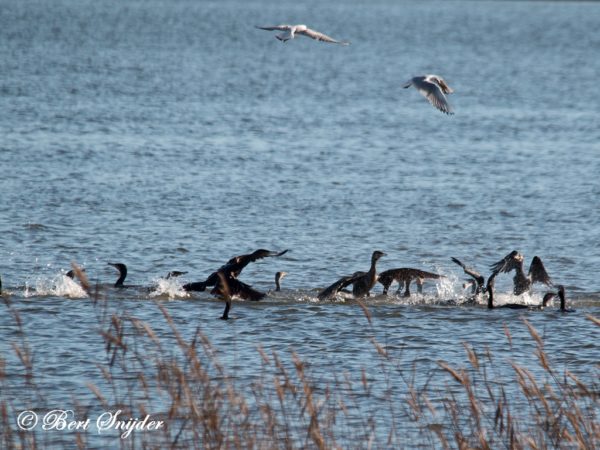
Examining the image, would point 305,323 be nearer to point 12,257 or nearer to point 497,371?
point 497,371

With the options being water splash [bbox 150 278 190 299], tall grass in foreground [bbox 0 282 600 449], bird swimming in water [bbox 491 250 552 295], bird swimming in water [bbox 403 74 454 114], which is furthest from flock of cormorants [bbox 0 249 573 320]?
tall grass in foreground [bbox 0 282 600 449]

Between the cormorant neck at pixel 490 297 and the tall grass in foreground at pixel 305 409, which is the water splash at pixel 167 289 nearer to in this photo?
the tall grass in foreground at pixel 305 409

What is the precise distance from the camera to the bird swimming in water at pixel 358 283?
1345 cm

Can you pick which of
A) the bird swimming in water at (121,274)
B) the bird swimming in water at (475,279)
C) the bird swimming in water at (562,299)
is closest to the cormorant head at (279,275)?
A: the bird swimming in water at (121,274)

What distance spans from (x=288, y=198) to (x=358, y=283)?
284 inches

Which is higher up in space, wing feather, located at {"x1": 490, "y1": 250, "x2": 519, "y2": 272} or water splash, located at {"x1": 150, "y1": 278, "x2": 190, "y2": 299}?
wing feather, located at {"x1": 490, "y1": 250, "x2": 519, "y2": 272}

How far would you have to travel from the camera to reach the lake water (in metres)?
12.3

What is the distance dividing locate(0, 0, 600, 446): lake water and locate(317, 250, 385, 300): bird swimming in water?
22 centimetres

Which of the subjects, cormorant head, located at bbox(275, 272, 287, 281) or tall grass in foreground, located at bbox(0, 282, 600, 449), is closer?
tall grass in foreground, located at bbox(0, 282, 600, 449)

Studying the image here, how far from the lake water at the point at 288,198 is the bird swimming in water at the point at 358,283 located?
0.73 ft

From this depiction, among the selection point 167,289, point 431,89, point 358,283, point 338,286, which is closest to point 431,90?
point 431,89

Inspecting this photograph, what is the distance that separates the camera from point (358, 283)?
45.0ft

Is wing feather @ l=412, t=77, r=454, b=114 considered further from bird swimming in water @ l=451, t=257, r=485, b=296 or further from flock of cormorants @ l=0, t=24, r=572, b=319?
bird swimming in water @ l=451, t=257, r=485, b=296

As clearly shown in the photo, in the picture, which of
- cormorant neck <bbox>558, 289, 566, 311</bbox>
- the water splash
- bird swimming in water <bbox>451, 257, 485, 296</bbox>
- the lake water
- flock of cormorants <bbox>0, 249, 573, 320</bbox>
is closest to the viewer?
the lake water
